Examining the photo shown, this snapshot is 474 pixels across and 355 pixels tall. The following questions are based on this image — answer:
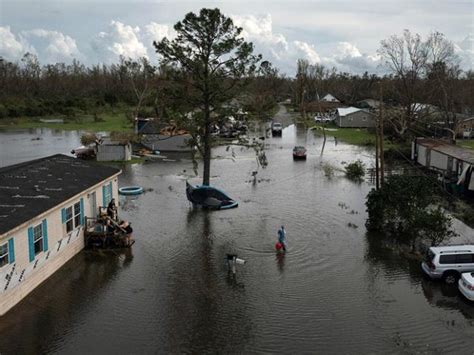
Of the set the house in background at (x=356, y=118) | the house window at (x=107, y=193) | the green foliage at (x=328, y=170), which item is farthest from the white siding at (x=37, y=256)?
the house in background at (x=356, y=118)

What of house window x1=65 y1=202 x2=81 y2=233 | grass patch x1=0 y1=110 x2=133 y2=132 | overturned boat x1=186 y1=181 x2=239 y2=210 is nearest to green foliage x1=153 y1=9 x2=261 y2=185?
overturned boat x1=186 y1=181 x2=239 y2=210

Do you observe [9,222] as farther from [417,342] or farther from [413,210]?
[413,210]

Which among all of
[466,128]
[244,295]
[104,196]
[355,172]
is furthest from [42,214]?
[466,128]

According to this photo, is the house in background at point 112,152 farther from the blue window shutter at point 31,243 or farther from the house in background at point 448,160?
the blue window shutter at point 31,243

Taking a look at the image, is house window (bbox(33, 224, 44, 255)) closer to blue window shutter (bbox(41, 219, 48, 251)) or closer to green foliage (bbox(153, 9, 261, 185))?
blue window shutter (bbox(41, 219, 48, 251))

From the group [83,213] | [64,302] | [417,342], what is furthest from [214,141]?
[417,342]

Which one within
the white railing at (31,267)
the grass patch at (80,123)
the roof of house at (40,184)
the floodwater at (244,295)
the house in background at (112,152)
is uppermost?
the grass patch at (80,123)
